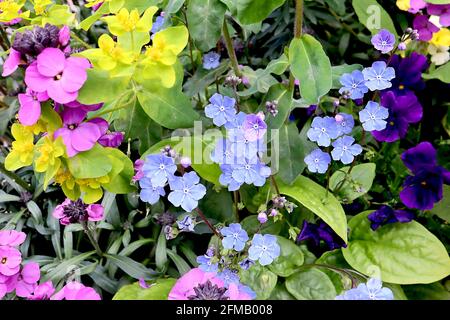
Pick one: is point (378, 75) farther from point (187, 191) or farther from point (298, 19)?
point (187, 191)

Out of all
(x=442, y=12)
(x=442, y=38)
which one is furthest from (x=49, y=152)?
(x=442, y=38)

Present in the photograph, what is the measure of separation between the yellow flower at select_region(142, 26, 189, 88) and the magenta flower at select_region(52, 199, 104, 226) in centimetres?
35

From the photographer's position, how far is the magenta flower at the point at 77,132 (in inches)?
37.7

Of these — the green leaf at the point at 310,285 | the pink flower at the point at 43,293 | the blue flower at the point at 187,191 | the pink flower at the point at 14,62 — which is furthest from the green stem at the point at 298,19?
the pink flower at the point at 43,293

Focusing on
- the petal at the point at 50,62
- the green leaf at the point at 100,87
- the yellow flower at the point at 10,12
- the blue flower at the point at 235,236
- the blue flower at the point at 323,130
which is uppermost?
the petal at the point at 50,62

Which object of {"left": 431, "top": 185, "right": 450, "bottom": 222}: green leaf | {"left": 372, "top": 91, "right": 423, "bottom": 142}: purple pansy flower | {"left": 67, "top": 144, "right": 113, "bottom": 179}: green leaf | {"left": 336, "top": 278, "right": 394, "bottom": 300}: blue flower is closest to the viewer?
{"left": 336, "top": 278, "right": 394, "bottom": 300}: blue flower

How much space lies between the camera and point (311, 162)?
3.75 feet

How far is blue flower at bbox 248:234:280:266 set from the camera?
3.43 ft

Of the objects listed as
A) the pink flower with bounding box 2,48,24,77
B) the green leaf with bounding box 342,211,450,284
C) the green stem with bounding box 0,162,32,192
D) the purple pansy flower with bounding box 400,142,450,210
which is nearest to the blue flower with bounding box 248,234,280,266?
the green leaf with bounding box 342,211,450,284

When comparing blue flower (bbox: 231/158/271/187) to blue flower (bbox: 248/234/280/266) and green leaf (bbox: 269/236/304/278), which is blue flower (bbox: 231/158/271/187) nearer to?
Answer: blue flower (bbox: 248/234/280/266)

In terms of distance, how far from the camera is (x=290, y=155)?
1188 mm

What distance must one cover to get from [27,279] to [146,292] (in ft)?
0.84

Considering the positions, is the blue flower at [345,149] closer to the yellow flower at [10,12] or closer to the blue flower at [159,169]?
the blue flower at [159,169]

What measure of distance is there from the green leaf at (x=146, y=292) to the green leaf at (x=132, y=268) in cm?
6
